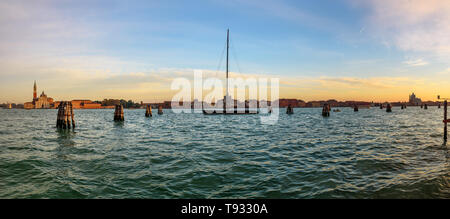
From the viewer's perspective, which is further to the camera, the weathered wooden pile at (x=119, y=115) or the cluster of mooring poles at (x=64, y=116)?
the weathered wooden pile at (x=119, y=115)

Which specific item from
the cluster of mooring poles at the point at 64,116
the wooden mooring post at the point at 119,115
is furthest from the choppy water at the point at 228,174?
the wooden mooring post at the point at 119,115

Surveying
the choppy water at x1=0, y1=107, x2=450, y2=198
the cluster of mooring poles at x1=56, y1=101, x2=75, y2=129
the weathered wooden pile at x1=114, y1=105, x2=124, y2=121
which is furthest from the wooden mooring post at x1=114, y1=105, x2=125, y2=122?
the choppy water at x1=0, y1=107, x2=450, y2=198

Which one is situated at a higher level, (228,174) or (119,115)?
(119,115)

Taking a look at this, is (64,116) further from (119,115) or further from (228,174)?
(228,174)

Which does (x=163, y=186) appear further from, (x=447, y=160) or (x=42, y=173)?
(x=447, y=160)

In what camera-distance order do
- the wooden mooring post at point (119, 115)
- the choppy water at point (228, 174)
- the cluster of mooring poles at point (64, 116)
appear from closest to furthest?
the choppy water at point (228, 174) → the cluster of mooring poles at point (64, 116) → the wooden mooring post at point (119, 115)

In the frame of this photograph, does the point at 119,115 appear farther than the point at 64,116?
Yes

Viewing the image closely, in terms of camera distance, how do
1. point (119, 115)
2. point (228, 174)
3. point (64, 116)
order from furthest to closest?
point (119, 115)
point (64, 116)
point (228, 174)

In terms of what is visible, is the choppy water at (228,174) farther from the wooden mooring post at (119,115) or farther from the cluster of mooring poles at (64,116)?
the wooden mooring post at (119,115)

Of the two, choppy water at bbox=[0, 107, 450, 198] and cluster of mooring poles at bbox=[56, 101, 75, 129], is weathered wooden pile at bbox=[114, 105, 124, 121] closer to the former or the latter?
cluster of mooring poles at bbox=[56, 101, 75, 129]

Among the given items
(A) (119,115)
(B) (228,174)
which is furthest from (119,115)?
(B) (228,174)

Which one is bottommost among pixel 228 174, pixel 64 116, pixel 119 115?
pixel 228 174
